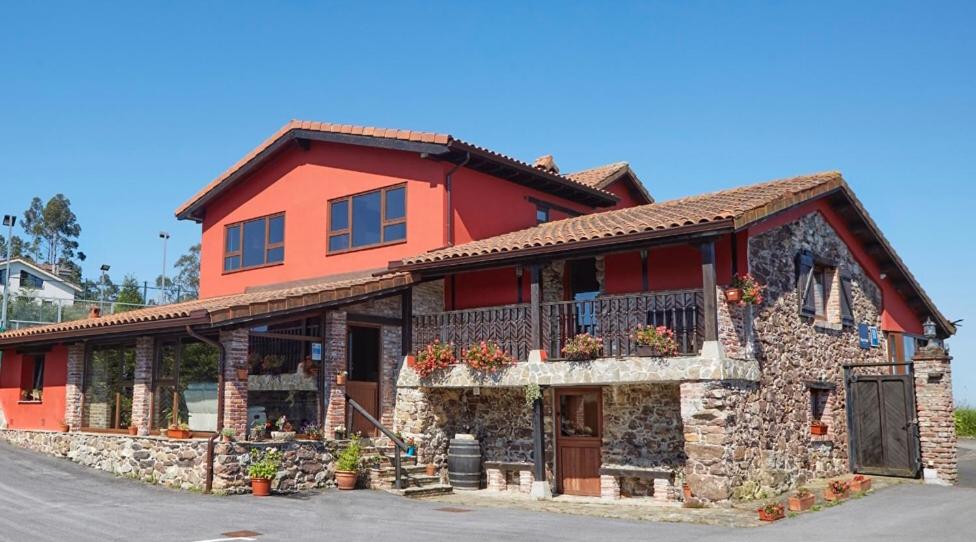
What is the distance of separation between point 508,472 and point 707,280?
6.25 metres

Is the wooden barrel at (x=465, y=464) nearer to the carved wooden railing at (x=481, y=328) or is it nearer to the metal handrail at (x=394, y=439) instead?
the metal handrail at (x=394, y=439)

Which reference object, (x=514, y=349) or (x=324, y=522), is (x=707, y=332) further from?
(x=324, y=522)

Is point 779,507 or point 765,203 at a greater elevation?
point 765,203

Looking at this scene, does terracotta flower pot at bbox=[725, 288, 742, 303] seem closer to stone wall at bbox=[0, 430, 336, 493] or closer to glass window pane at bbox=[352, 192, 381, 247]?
stone wall at bbox=[0, 430, 336, 493]

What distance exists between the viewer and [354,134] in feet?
64.2

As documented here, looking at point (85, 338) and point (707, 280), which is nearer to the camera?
point (707, 280)

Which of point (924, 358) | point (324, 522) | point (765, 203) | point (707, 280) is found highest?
point (765, 203)

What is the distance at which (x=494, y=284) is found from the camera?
58.2ft

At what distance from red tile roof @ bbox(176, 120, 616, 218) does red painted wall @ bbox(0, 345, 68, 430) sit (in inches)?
210

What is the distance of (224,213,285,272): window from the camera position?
21453mm

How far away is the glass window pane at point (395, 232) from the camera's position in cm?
1892

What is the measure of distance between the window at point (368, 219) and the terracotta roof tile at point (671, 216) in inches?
79.5

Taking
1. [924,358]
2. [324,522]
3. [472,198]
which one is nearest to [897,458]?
[924,358]

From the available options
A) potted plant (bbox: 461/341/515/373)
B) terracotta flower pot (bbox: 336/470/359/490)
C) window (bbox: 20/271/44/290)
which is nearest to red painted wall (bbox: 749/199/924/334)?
potted plant (bbox: 461/341/515/373)
